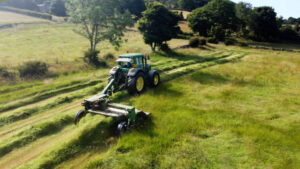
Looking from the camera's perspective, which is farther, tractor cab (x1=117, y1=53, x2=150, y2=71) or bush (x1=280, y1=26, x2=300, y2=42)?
bush (x1=280, y1=26, x2=300, y2=42)

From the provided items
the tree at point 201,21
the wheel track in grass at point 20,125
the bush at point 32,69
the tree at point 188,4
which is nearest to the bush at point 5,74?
the bush at point 32,69

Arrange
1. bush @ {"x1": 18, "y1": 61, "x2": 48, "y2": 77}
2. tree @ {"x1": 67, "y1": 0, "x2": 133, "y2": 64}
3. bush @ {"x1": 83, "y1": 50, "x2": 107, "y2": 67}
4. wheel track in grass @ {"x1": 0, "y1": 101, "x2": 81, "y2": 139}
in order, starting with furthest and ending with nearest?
tree @ {"x1": 67, "y1": 0, "x2": 133, "y2": 64} → bush @ {"x1": 83, "y1": 50, "x2": 107, "y2": 67} → bush @ {"x1": 18, "y1": 61, "x2": 48, "y2": 77} → wheel track in grass @ {"x1": 0, "y1": 101, "x2": 81, "y2": 139}

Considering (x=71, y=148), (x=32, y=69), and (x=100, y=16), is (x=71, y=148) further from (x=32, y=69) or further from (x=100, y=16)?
(x=100, y=16)

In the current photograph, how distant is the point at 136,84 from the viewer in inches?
428

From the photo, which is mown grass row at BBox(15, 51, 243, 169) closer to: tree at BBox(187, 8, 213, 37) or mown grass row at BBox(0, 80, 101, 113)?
mown grass row at BBox(0, 80, 101, 113)

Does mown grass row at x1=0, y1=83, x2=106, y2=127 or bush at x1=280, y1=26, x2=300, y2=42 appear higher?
bush at x1=280, y1=26, x2=300, y2=42

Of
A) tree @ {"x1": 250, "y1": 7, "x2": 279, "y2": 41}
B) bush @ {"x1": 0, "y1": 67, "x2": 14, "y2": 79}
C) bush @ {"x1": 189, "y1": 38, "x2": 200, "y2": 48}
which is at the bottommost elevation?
bush @ {"x1": 0, "y1": 67, "x2": 14, "y2": 79}

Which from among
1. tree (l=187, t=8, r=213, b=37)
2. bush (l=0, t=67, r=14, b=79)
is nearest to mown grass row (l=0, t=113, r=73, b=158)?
bush (l=0, t=67, r=14, b=79)

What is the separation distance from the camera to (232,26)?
5025cm

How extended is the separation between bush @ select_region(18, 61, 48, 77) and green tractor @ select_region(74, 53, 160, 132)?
316 inches

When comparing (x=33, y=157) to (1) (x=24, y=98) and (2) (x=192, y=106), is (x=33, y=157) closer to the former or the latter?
(1) (x=24, y=98)

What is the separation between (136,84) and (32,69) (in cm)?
1007

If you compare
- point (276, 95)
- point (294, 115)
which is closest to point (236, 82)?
point (276, 95)

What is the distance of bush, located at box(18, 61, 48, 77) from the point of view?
15000mm
